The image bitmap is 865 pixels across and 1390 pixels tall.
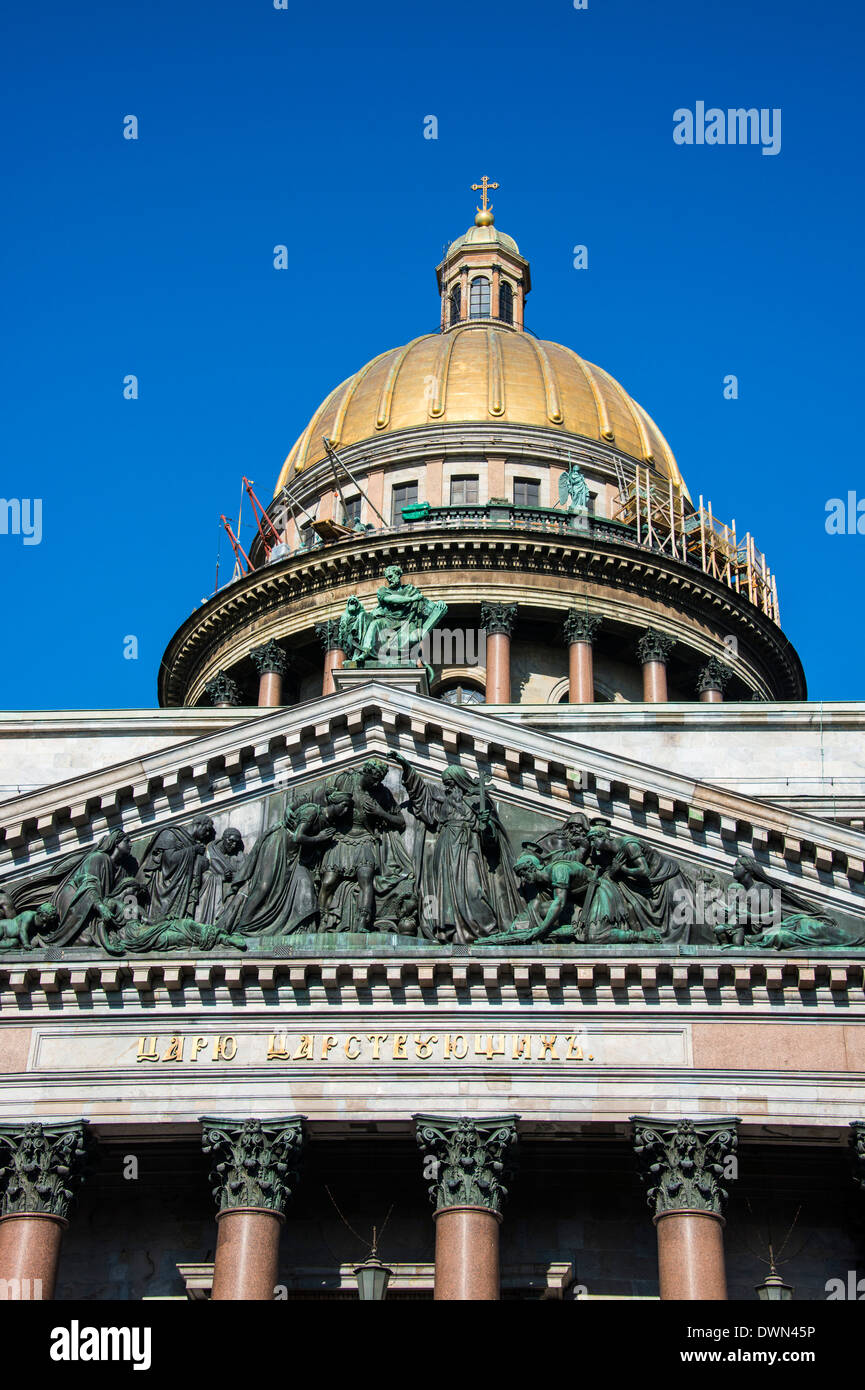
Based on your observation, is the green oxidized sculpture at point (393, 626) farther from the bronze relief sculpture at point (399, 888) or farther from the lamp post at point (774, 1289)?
the lamp post at point (774, 1289)

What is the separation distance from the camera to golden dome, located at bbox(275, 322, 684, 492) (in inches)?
2359

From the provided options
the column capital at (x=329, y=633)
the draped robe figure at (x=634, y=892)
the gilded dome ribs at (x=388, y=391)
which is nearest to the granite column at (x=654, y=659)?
the column capital at (x=329, y=633)

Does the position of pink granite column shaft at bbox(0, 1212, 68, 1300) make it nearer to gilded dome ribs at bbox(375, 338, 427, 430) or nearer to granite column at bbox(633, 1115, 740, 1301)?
granite column at bbox(633, 1115, 740, 1301)

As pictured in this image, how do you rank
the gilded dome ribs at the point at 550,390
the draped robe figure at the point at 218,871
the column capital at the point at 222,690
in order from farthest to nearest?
1. the gilded dome ribs at the point at 550,390
2. the column capital at the point at 222,690
3. the draped robe figure at the point at 218,871

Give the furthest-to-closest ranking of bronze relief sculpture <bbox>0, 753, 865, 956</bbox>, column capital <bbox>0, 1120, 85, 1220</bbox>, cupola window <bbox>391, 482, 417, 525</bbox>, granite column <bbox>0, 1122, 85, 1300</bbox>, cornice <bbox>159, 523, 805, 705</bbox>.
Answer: cupola window <bbox>391, 482, 417, 525</bbox> → cornice <bbox>159, 523, 805, 705</bbox> → bronze relief sculpture <bbox>0, 753, 865, 956</bbox> → column capital <bbox>0, 1120, 85, 1220</bbox> → granite column <bbox>0, 1122, 85, 1300</bbox>

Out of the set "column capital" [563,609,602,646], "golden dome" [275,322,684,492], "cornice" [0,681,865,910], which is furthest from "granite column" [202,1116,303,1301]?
"golden dome" [275,322,684,492]

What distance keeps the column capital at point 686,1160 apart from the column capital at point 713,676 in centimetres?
2780

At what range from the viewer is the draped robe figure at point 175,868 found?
1188 inches

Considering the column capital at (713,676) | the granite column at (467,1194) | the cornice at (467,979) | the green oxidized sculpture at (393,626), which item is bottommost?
the granite column at (467,1194)

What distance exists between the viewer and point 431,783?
31109 mm

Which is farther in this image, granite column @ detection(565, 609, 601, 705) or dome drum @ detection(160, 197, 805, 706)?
dome drum @ detection(160, 197, 805, 706)

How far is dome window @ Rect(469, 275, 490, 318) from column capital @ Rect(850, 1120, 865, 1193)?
4572 centimetres

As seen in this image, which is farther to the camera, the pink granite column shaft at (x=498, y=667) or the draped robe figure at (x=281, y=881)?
the pink granite column shaft at (x=498, y=667)
